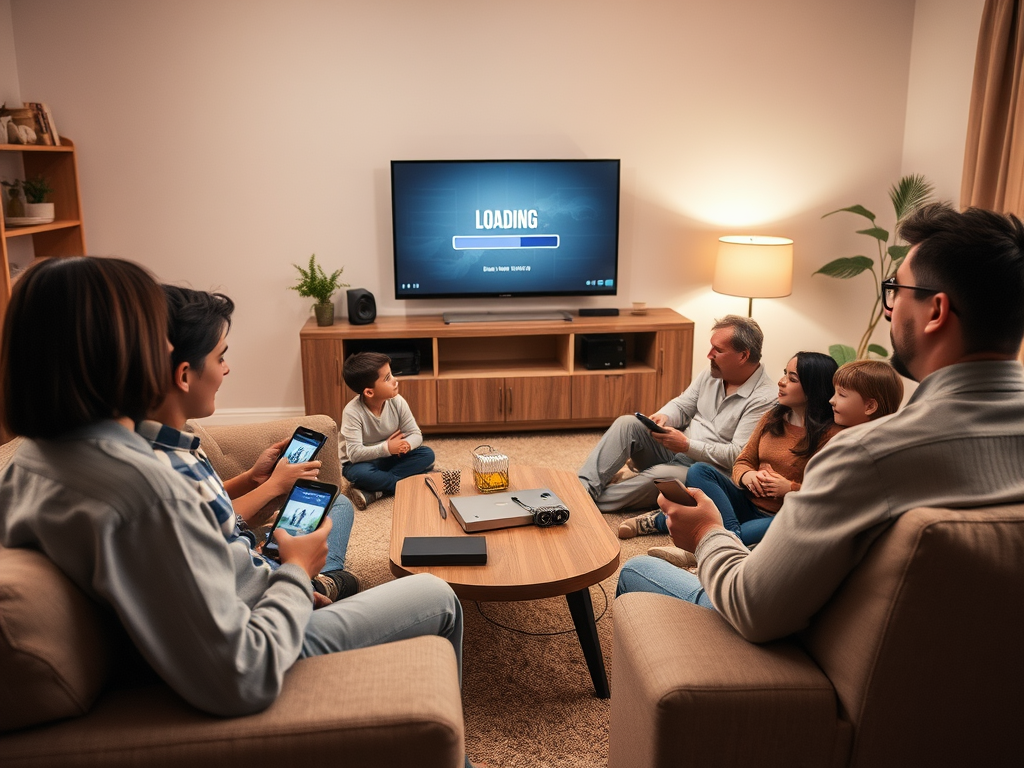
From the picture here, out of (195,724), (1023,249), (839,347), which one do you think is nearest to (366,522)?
(195,724)

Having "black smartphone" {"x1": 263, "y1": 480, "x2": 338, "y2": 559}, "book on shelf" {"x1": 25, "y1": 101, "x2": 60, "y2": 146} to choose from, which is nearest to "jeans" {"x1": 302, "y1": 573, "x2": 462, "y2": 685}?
"black smartphone" {"x1": 263, "y1": 480, "x2": 338, "y2": 559}

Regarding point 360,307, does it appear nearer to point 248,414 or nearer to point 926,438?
point 248,414

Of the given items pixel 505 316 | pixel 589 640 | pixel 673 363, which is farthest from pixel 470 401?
pixel 589 640

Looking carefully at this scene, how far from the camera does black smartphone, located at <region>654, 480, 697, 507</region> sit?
5.59ft

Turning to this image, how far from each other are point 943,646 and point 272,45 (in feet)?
13.9

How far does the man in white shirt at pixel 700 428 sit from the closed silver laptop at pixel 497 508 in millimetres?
827

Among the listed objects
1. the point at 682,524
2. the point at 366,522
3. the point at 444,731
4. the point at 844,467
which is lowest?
the point at 366,522

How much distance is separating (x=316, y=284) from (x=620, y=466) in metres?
1.98

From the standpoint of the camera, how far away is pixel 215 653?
112 cm

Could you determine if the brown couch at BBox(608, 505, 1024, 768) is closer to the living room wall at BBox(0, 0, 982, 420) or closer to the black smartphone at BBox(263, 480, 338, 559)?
the black smartphone at BBox(263, 480, 338, 559)

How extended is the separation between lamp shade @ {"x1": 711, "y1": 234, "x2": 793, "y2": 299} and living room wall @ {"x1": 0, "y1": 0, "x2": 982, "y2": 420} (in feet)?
1.30

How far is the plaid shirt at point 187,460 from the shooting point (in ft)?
4.48

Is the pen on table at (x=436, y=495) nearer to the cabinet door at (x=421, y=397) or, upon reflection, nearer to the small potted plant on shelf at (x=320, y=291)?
the cabinet door at (x=421, y=397)

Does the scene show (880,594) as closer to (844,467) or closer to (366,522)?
(844,467)
